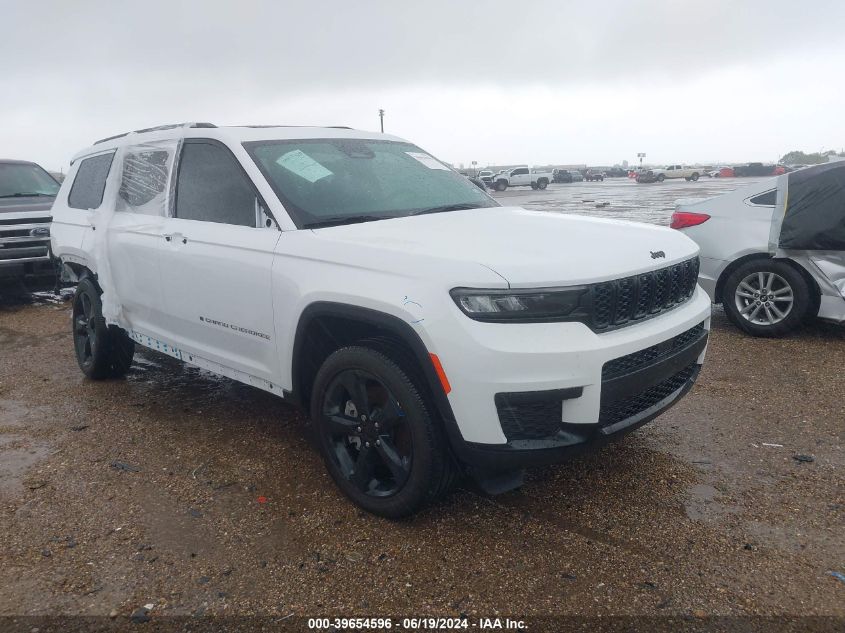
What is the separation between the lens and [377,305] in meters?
2.83

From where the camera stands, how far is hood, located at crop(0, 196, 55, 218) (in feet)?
27.8

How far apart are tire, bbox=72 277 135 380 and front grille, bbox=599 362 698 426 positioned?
12.8 ft

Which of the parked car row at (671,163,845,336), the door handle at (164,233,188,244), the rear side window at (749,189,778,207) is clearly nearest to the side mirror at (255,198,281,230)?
the door handle at (164,233,188,244)

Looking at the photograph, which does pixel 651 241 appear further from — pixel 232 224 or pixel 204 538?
pixel 204 538

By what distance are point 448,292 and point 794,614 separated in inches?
68.8

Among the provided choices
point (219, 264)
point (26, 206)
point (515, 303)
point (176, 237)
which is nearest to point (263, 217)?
point (219, 264)

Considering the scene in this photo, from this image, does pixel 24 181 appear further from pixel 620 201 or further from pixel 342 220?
pixel 620 201

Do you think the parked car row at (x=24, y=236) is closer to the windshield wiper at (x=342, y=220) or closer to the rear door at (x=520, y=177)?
the windshield wiper at (x=342, y=220)

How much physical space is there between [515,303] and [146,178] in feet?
9.99

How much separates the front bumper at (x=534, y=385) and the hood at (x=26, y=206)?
316 inches

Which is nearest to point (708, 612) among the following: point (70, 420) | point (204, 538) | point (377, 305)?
point (377, 305)

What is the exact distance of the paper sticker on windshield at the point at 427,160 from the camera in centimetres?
441

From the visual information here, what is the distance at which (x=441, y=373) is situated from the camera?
2.66 meters

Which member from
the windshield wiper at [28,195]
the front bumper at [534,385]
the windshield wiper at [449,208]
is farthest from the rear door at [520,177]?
the front bumper at [534,385]
